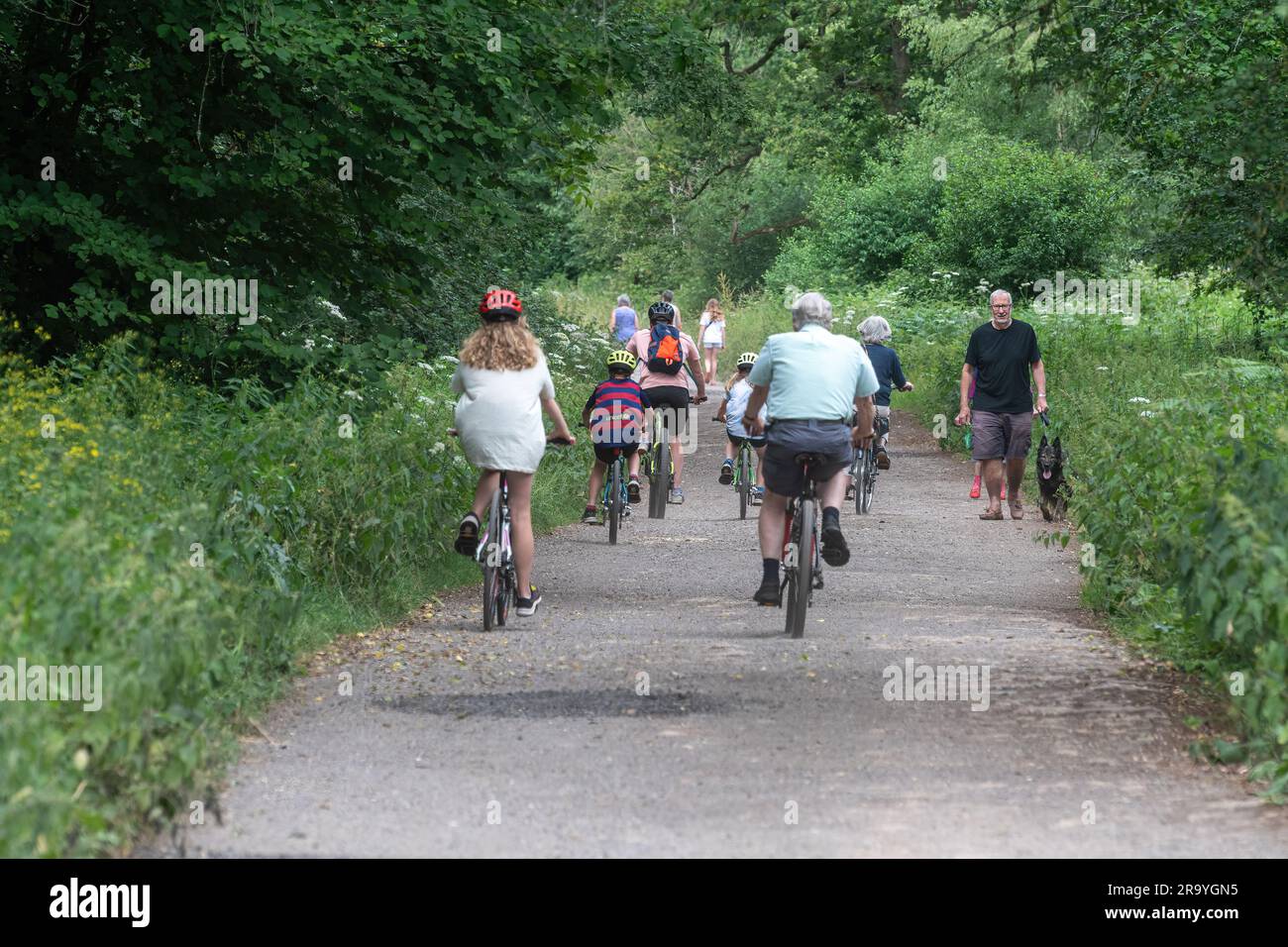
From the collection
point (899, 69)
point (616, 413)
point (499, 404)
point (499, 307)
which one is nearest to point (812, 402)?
point (499, 404)

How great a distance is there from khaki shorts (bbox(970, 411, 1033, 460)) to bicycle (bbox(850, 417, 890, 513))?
52.4 inches

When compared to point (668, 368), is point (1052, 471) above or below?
below

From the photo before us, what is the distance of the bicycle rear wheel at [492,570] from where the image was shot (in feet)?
34.2

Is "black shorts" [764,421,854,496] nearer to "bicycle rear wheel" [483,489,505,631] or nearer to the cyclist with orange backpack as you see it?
"bicycle rear wheel" [483,489,505,631]

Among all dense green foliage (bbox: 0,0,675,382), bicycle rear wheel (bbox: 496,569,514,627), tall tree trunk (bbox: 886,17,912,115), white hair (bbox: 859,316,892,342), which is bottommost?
bicycle rear wheel (bbox: 496,569,514,627)

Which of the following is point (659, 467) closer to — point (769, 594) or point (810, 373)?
point (769, 594)

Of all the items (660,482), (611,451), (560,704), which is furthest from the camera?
(660,482)

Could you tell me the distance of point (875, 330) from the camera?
18.2 meters

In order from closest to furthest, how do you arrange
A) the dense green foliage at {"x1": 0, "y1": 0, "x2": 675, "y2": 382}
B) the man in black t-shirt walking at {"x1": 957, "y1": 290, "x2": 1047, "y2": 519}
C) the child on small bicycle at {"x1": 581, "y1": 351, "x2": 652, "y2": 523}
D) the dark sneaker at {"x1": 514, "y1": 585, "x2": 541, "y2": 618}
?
the dark sneaker at {"x1": 514, "y1": 585, "x2": 541, "y2": 618}
the dense green foliage at {"x1": 0, "y1": 0, "x2": 675, "y2": 382}
the child on small bicycle at {"x1": 581, "y1": 351, "x2": 652, "y2": 523}
the man in black t-shirt walking at {"x1": 957, "y1": 290, "x2": 1047, "y2": 519}

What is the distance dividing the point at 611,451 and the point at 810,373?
5134mm

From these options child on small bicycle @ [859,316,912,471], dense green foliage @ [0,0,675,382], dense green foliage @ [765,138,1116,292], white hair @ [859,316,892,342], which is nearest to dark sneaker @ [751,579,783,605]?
dense green foliage @ [0,0,675,382]

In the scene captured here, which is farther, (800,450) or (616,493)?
(616,493)

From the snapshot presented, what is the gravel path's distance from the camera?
5957mm

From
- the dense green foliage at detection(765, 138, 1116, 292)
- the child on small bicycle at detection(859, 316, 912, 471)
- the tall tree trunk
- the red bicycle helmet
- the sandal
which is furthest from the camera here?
the tall tree trunk
